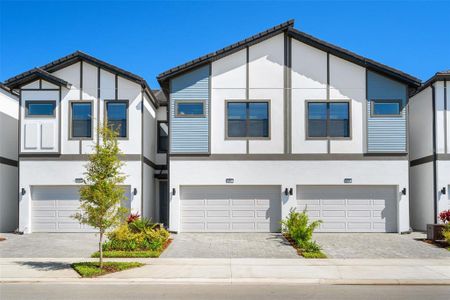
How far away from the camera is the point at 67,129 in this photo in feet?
69.9

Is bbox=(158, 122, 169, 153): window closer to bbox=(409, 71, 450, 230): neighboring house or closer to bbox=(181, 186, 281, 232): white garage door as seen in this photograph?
bbox=(181, 186, 281, 232): white garage door

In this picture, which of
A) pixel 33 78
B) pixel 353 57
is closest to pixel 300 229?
pixel 353 57

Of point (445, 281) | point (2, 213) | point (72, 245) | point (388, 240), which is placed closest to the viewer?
point (445, 281)

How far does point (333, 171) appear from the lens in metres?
21.0

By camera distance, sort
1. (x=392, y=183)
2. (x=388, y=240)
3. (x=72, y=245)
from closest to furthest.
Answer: (x=72, y=245), (x=388, y=240), (x=392, y=183)

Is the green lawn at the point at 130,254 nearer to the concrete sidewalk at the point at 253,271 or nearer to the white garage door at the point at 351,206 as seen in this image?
the concrete sidewalk at the point at 253,271

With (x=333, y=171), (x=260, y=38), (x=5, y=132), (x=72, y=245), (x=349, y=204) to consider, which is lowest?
(x=72, y=245)

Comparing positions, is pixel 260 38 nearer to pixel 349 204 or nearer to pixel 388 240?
pixel 349 204

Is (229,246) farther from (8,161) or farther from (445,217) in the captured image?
(8,161)

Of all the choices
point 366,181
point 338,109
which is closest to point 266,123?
point 338,109

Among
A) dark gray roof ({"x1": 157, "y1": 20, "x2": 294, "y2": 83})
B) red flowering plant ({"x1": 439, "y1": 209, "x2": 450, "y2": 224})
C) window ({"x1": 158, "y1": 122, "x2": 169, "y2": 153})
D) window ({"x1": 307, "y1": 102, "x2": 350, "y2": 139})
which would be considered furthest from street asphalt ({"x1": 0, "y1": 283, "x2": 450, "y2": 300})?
window ({"x1": 158, "y1": 122, "x2": 169, "y2": 153})

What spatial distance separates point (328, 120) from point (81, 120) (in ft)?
36.1

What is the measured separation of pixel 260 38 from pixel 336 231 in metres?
9.14

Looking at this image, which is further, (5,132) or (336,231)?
(5,132)
